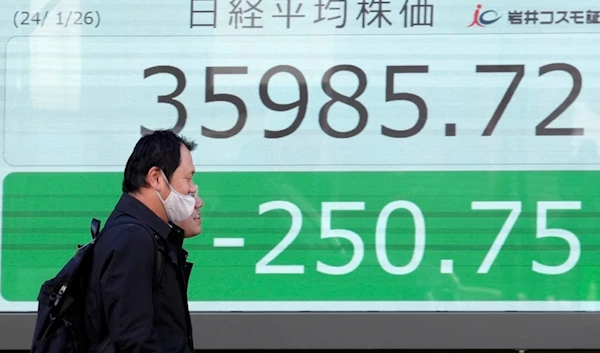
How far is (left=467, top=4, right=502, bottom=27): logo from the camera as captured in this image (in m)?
3.26

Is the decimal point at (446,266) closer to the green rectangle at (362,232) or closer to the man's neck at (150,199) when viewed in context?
the green rectangle at (362,232)

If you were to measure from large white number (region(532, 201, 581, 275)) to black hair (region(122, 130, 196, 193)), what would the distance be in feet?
5.09

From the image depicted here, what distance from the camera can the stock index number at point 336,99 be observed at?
→ 323cm

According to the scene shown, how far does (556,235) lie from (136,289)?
5.79 ft

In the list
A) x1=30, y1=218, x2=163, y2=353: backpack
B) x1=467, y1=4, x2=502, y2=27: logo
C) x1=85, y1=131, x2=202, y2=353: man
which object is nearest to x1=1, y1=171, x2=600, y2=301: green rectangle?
x1=467, y1=4, x2=502, y2=27: logo

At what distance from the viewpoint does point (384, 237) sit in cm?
323

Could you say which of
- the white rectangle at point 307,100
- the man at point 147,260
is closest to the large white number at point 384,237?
the white rectangle at point 307,100

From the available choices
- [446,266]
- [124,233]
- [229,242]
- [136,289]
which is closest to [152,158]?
[124,233]

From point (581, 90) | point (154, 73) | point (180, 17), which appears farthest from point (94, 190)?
point (581, 90)

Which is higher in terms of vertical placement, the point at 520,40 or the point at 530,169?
the point at 520,40

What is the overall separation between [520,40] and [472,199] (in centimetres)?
61

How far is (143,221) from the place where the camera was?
215cm

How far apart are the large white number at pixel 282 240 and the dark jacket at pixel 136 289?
1028mm

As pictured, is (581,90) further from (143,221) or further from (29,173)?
(29,173)
